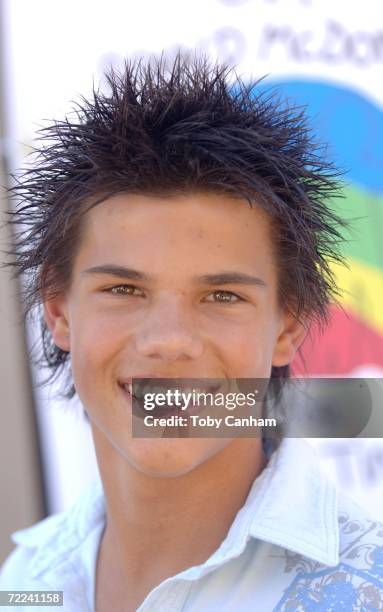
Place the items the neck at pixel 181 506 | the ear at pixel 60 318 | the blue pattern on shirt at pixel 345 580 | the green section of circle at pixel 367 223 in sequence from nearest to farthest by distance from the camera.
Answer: the blue pattern on shirt at pixel 345 580 → the neck at pixel 181 506 → the ear at pixel 60 318 → the green section of circle at pixel 367 223

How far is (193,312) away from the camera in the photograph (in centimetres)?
122

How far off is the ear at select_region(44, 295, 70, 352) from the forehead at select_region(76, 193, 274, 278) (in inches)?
7.4

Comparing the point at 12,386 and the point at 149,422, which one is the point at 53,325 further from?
the point at 12,386

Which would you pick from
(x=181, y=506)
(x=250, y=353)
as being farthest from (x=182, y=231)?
(x=181, y=506)

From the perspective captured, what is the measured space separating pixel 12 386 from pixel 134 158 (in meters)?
1.27

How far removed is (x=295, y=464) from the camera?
1.37m

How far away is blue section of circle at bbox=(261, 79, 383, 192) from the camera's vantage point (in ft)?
7.50

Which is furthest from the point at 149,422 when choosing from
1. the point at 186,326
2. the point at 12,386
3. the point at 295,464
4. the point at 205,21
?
the point at 205,21

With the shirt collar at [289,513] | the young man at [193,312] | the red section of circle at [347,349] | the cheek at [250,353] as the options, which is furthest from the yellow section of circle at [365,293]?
the cheek at [250,353]

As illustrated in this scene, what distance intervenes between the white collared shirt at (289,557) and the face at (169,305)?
137 mm

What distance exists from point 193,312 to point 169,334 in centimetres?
7

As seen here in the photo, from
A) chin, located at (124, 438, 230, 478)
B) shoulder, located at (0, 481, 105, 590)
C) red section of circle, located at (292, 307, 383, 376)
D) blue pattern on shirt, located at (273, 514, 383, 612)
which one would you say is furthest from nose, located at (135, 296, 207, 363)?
red section of circle, located at (292, 307, 383, 376)

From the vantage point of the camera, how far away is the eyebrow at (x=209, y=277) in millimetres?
1227

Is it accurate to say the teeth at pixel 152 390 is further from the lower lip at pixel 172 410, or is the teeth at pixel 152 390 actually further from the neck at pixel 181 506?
the neck at pixel 181 506
